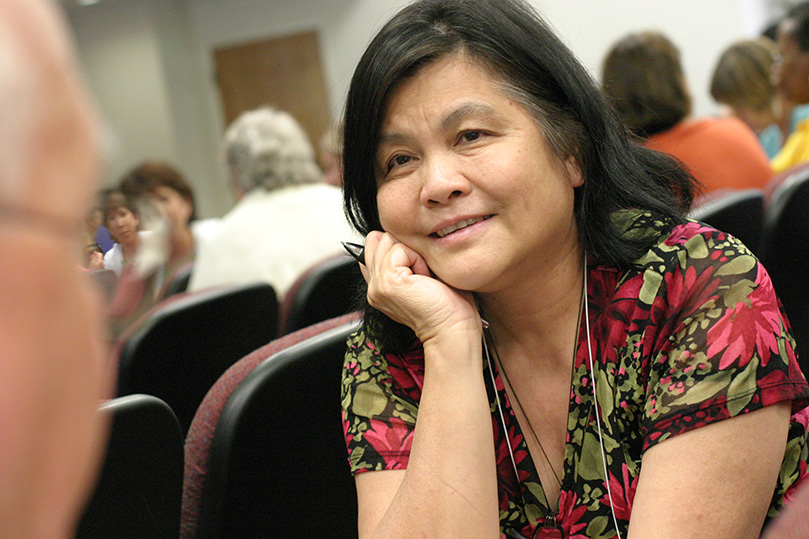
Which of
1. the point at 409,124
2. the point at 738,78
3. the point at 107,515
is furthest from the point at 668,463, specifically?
the point at 738,78

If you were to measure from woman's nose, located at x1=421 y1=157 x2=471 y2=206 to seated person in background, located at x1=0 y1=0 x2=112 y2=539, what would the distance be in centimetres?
92

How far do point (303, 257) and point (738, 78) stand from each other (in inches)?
107

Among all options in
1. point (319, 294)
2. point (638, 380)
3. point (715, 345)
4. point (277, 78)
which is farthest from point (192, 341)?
point (277, 78)

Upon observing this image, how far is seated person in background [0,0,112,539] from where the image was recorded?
30 centimetres

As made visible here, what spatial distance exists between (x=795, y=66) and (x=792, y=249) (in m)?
1.84

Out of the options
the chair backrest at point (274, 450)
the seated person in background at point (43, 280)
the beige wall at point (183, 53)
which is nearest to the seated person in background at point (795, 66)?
the chair backrest at point (274, 450)

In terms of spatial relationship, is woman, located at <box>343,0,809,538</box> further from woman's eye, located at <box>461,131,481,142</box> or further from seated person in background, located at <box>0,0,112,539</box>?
seated person in background, located at <box>0,0,112,539</box>

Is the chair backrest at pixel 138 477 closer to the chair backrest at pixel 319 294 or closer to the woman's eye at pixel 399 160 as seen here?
the woman's eye at pixel 399 160

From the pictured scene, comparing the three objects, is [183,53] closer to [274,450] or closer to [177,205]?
[177,205]

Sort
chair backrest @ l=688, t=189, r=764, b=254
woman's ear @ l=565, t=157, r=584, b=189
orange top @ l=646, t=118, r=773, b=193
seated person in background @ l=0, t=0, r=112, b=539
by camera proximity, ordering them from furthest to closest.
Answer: orange top @ l=646, t=118, r=773, b=193 < chair backrest @ l=688, t=189, r=764, b=254 < woman's ear @ l=565, t=157, r=584, b=189 < seated person in background @ l=0, t=0, r=112, b=539

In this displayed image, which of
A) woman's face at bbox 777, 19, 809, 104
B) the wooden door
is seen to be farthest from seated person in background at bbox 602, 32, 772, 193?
the wooden door

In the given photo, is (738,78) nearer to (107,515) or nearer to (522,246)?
(522,246)

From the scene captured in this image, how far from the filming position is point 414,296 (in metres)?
1.27

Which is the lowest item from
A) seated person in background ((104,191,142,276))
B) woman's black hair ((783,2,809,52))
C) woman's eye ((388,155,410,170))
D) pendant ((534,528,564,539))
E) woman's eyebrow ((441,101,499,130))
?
pendant ((534,528,564,539))
